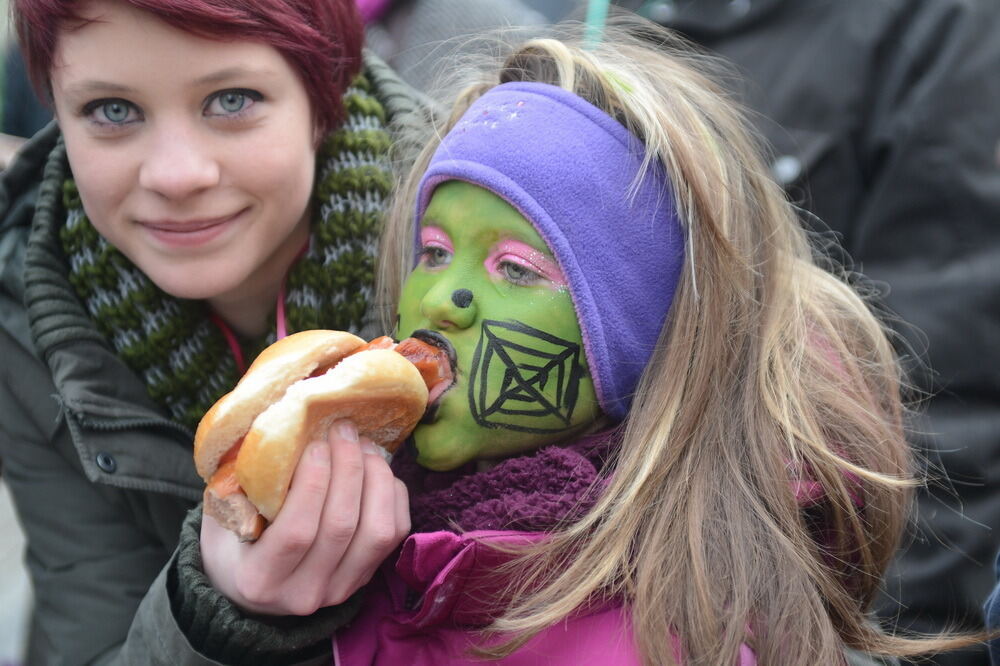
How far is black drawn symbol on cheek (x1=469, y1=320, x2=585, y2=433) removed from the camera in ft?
4.88

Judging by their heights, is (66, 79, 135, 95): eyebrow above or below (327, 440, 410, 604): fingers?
above

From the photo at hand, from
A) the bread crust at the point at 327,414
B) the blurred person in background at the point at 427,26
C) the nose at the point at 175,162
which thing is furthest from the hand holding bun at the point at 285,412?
the blurred person in background at the point at 427,26

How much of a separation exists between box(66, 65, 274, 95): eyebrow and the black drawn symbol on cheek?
0.64 meters

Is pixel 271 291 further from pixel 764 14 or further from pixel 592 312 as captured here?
pixel 764 14

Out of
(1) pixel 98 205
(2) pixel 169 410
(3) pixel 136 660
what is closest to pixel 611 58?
(1) pixel 98 205

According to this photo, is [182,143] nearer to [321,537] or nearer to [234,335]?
[234,335]

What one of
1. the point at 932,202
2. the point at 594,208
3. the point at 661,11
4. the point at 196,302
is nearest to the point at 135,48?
the point at 196,302

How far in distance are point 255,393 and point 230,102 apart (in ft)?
2.12

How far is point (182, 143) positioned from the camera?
1706mm

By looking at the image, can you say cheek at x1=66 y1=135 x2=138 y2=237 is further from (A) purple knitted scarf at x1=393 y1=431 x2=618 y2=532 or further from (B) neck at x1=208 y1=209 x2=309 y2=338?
(A) purple knitted scarf at x1=393 y1=431 x2=618 y2=532

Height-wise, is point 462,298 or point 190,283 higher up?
point 462,298

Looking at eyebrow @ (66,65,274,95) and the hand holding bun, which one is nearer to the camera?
the hand holding bun

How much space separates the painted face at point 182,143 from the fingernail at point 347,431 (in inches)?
22.0

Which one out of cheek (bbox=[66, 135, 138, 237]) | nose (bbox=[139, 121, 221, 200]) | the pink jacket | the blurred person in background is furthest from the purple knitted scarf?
the blurred person in background
